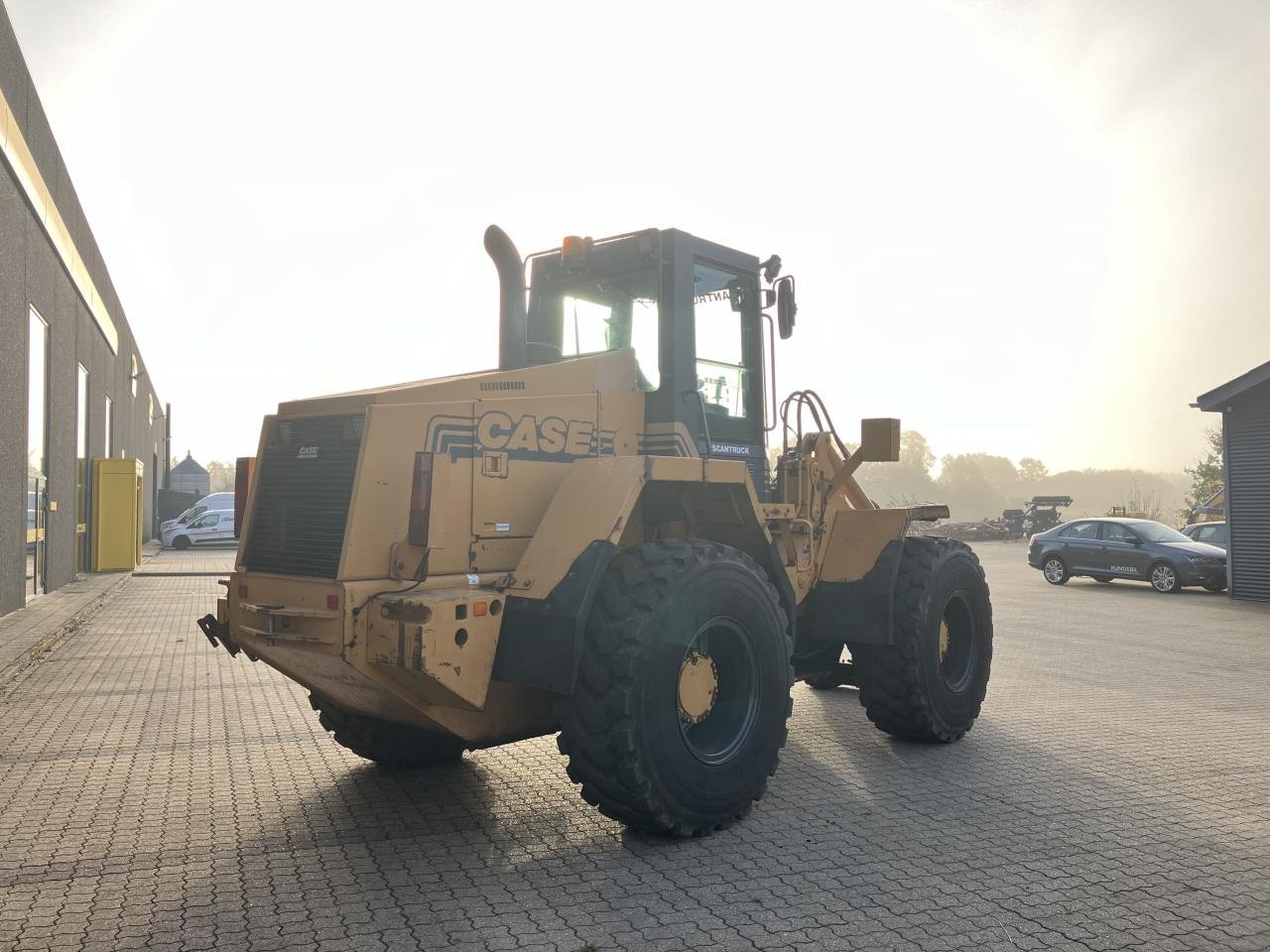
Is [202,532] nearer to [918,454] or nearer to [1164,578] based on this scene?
[1164,578]

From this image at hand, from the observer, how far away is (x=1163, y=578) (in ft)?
62.3

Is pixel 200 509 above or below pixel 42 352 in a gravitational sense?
below

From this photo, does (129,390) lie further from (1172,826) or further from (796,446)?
(1172,826)

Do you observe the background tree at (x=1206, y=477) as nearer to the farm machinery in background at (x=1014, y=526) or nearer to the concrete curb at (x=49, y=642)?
the farm machinery in background at (x=1014, y=526)

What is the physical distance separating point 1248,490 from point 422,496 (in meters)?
17.3

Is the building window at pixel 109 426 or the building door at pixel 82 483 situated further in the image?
the building window at pixel 109 426

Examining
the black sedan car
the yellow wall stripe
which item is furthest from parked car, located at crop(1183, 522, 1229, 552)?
the yellow wall stripe

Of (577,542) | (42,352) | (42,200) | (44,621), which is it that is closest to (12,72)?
(42,200)

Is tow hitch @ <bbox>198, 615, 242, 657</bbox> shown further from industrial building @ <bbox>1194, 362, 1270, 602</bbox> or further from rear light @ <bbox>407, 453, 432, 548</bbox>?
industrial building @ <bbox>1194, 362, 1270, 602</bbox>

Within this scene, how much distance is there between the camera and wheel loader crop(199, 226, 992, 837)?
171 inches

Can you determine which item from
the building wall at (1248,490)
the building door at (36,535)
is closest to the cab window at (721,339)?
the building door at (36,535)

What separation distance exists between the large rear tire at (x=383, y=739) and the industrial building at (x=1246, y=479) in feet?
52.6

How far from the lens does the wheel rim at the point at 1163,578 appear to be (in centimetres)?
1881

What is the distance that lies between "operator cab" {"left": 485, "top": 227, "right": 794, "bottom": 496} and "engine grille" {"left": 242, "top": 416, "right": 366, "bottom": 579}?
122 cm
